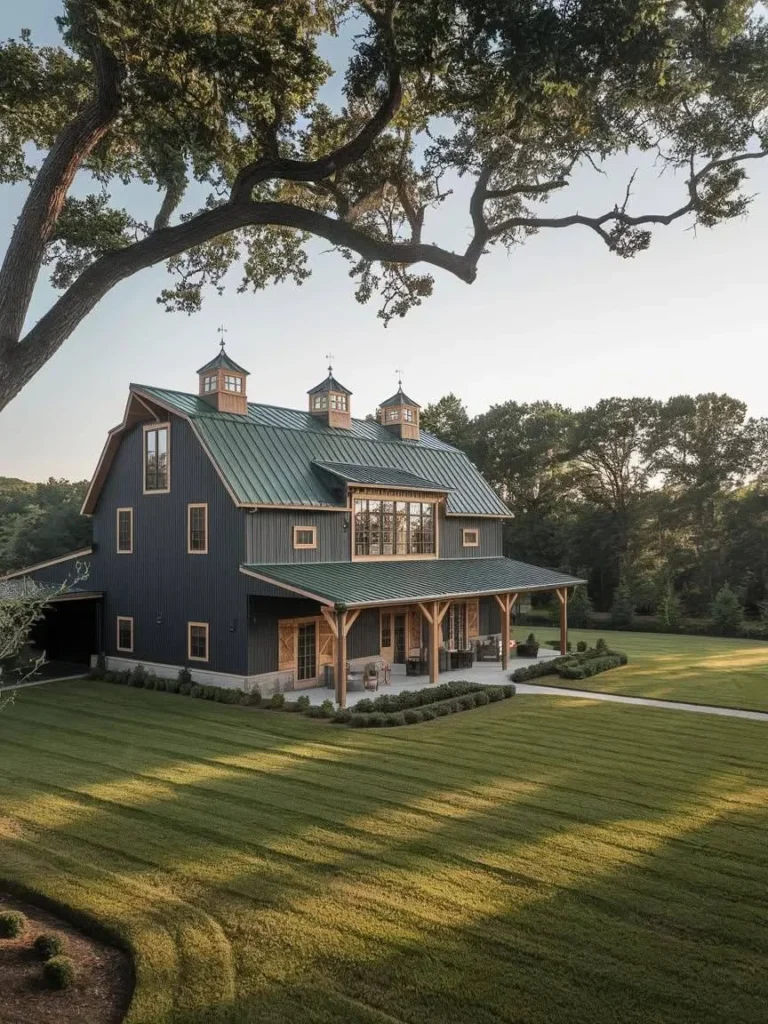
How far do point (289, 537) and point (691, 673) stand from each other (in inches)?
523

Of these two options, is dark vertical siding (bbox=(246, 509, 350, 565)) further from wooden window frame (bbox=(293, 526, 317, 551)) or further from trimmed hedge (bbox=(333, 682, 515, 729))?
trimmed hedge (bbox=(333, 682, 515, 729))

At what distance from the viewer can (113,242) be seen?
30.8 ft

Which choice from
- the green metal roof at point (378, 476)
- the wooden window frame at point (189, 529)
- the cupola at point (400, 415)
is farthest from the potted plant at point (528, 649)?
the wooden window frame at point (189, 529)

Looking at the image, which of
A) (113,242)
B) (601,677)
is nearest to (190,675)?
(601,677)

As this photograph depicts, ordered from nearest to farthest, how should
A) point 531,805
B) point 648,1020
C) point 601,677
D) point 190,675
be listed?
point 648,1020 → point 531,805 → point 190,675 → point 601,677

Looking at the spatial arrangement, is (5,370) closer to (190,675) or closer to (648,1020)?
(648,1020)

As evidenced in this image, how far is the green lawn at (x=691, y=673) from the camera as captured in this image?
1905cm

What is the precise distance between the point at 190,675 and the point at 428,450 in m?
13.0

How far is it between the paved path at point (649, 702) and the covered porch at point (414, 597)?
1.71 m

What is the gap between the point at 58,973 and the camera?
19.2ft

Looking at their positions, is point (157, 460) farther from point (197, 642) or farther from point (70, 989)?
point (70, 989)

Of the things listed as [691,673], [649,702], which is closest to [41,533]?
[691,673]

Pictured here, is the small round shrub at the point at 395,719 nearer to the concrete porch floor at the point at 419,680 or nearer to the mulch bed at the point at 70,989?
the concrete porch floor at the point at 419,680

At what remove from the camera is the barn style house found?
63.8 ft
